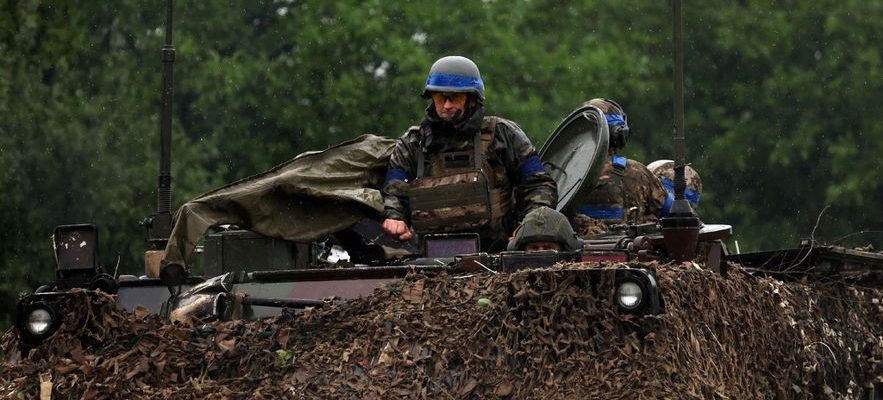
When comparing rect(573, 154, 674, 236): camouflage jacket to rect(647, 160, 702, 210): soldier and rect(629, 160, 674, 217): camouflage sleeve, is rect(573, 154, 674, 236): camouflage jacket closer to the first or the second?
rect(629, 160, 674, 217): camouflage sleeve

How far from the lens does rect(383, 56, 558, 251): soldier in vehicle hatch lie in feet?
43.8

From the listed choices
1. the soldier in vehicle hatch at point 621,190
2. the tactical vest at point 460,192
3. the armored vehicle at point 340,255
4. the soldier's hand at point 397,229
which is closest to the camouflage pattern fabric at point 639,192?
the soldier in vehicle hatch at point 621,190

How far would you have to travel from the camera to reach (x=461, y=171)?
531 inches

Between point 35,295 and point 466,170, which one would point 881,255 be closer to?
point 466,170

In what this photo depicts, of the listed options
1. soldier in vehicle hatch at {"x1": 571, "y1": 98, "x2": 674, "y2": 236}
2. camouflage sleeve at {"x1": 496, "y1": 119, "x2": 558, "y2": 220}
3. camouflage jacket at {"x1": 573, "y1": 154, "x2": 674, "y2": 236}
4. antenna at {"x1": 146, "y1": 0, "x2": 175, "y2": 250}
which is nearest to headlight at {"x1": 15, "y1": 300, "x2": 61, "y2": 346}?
camouflage sleeve at {"x1": 496, "y1": 119, "x2": 558, "y2": 220}

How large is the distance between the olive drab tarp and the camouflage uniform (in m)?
0.20

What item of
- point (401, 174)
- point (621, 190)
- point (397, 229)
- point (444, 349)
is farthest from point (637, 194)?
point (444, 349)

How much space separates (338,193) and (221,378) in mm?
3101

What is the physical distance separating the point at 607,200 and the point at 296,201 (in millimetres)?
3251

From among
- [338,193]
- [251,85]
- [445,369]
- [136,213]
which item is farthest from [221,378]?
[251,85]

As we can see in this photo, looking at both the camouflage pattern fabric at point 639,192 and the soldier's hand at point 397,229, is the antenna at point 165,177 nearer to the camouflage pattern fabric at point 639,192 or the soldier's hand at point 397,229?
the soldier's hand at point 397,229

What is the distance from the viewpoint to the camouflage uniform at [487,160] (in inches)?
532

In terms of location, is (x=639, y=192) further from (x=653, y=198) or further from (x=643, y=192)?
(x=653, y=198)

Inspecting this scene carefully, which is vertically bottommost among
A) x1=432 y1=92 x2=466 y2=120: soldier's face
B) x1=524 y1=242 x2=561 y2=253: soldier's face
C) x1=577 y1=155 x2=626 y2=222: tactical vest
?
x1=524 y1=242 x2=561 y2=253: soldier's face
